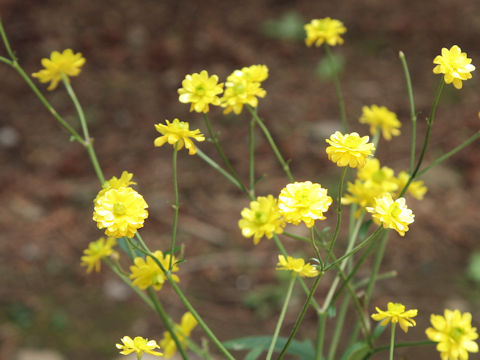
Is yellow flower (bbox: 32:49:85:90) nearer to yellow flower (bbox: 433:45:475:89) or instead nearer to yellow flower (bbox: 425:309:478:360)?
yellow flower (bbox: 433:45:475:89)

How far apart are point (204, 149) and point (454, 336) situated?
2144 mm

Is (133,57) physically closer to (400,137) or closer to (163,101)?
(163,101)

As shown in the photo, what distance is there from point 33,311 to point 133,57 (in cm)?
175

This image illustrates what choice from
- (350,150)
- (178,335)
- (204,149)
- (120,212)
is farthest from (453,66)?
(204,149)

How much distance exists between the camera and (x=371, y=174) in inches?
42.8

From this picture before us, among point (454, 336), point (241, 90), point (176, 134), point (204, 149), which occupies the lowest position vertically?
point (454, 336)

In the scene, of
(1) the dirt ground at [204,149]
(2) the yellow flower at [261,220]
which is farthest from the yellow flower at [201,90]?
(1) the dirt ground at [204,149]

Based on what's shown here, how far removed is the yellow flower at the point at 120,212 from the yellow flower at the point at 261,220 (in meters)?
0.19

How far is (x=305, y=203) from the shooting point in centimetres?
79

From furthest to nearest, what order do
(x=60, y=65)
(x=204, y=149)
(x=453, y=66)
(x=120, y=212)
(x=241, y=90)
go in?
(x=204, y=149)
(x=60, y=65)
(x=241, y=90)
(x=453, y=66)
(x=120, y=212)

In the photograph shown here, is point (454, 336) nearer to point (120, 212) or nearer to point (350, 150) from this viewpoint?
point (350, 150)

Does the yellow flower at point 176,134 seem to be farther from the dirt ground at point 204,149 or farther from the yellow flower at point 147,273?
the dirt ground at point 204,149

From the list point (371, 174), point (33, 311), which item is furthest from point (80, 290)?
point (371, 174)

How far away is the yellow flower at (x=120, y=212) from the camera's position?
0.76 metres
